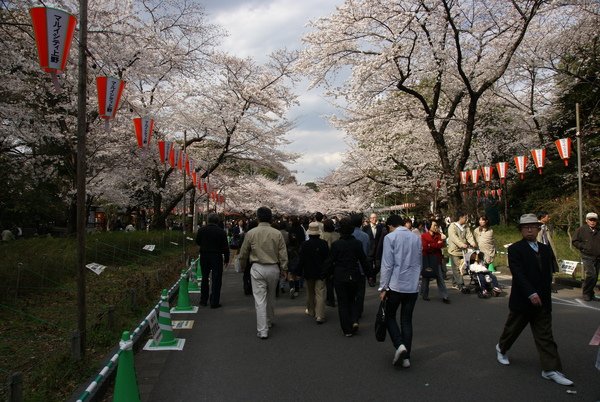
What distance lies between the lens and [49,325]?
23.0ft

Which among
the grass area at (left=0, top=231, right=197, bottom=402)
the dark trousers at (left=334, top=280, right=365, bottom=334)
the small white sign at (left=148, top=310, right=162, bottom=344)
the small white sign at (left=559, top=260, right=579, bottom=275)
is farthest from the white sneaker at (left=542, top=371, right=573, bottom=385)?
the small white sign at (left=559, top=260, right=579, bottom=275)

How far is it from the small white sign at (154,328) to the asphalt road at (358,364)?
23 centimetres

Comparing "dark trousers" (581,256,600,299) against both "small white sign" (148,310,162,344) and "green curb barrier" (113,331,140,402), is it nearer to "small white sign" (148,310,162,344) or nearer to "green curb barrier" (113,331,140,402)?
"small white sign" (148,310,162,344)

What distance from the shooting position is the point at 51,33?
6098 mm

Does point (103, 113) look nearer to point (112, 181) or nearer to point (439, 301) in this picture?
point (439, 301)

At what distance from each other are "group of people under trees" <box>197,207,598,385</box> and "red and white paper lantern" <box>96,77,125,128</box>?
2693mm

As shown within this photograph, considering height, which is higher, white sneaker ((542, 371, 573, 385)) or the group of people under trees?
the group of people under trees

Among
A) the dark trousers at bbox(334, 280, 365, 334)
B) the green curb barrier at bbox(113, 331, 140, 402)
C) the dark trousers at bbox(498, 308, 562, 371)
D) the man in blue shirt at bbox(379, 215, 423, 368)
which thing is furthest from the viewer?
the dark trousers at bbox(334, 280, 365, 334)

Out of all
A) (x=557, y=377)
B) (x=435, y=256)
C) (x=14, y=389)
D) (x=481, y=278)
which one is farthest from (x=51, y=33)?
(x=481, y=278)

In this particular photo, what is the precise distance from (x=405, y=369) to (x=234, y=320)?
3.47 m

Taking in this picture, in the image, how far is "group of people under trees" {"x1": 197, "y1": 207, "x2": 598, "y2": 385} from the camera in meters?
4.70

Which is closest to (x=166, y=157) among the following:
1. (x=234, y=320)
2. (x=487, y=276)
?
(x=234, y=320)

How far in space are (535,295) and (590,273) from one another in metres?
5.76

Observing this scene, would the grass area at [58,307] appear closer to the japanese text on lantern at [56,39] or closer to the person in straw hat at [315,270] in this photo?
the person in straw hat at [315,270]
